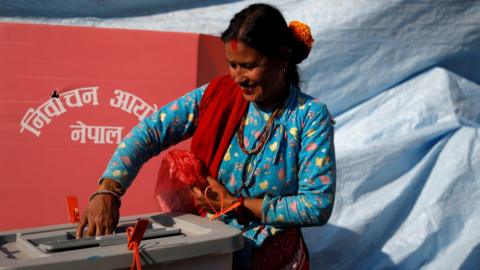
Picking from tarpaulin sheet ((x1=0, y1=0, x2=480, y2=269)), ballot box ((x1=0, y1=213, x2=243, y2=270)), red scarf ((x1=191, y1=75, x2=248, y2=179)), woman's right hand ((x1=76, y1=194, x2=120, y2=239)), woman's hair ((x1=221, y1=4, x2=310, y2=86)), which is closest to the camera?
ballot box ((x1=0, y1=213, x2=243, y2=270))

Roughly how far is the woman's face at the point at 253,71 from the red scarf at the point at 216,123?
7cm

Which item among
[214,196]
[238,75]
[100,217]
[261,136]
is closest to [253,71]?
[238,75]

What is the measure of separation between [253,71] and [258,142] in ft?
0.62

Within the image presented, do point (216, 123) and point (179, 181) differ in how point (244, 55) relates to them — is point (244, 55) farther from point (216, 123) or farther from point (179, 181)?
point (179, 181)

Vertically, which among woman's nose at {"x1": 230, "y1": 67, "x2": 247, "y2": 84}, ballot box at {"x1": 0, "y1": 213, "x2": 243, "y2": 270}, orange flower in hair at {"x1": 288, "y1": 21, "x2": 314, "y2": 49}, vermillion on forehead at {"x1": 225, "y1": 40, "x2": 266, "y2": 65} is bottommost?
ballot box at {"x1": 0, "y1": 213, "x2": 243, "y2": 270}

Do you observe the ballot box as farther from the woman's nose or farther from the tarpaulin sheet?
the tarpaulin sheet

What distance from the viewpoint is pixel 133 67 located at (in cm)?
258

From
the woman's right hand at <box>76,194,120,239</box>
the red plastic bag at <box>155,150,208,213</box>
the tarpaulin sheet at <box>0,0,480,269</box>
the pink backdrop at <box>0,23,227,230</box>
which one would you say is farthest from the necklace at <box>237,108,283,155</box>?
the tarpaulin sheet at <box>0,0,480,269</box>

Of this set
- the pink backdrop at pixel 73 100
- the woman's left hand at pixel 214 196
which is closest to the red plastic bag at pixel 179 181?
the woman's left hand at pixel 214 196

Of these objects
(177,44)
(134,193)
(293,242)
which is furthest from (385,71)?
(293,242)

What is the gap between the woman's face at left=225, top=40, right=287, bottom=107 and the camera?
5.53 feet

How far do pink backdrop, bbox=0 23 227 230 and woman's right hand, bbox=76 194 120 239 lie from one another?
94 cm

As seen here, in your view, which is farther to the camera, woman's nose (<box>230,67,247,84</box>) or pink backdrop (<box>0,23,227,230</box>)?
pink backdrop (<box>0,23,227,230</box>)

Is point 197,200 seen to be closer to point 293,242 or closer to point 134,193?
point 293,242
